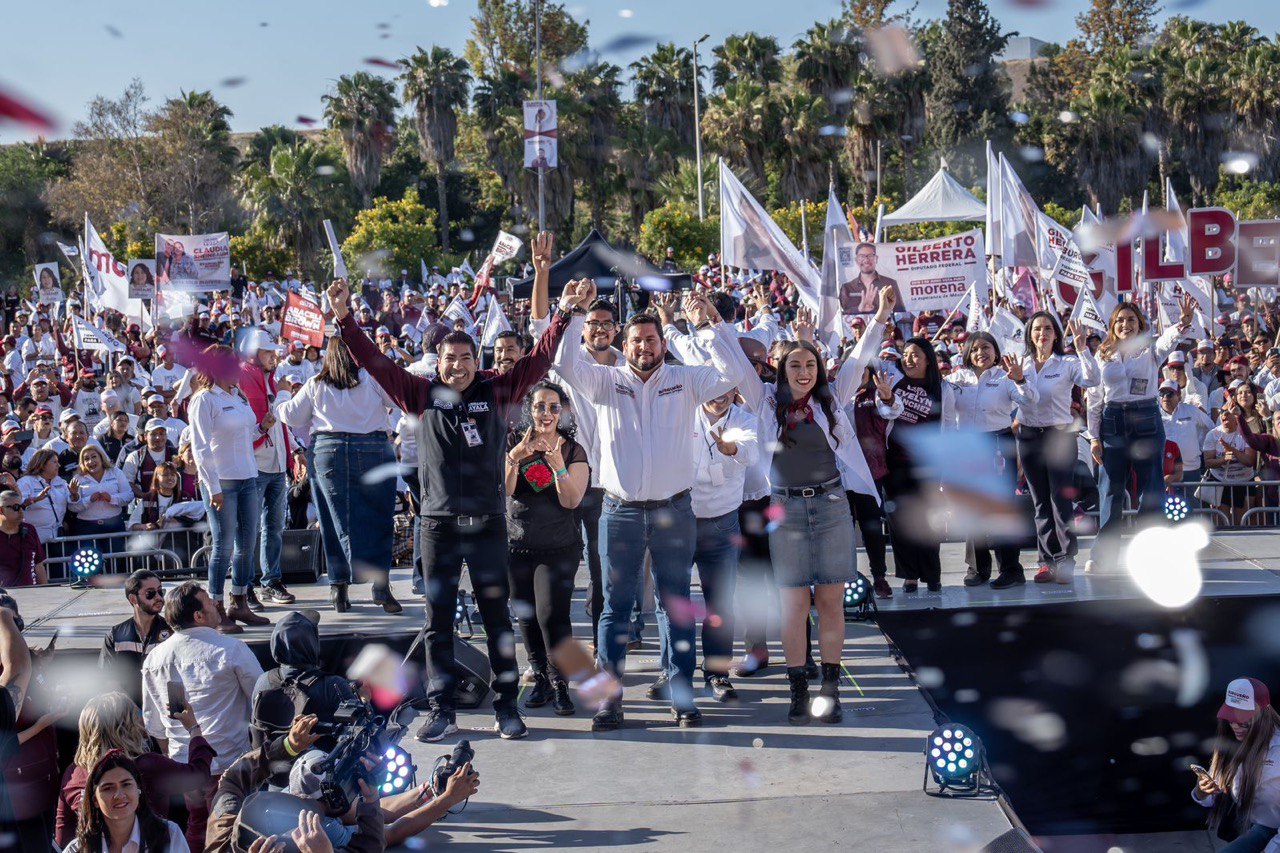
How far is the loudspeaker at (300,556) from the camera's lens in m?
9.21

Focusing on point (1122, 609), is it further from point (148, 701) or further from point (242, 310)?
point (242, 310)

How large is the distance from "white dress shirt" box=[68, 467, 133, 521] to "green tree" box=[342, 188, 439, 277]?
27.8m

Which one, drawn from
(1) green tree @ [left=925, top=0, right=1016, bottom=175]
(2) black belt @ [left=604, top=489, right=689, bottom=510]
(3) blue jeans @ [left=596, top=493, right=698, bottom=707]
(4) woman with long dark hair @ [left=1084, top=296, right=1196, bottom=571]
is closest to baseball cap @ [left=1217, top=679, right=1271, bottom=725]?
(4) woman with long dark hair @ [left=1084, top=296, right=1196, bottom=571]

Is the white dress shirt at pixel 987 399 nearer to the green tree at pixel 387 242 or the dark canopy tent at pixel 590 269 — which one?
the dark canopy tent at pixel 590 269

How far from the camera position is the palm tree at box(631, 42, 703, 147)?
49719 mm

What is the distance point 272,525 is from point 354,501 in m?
0.94

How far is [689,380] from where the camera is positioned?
6234mm

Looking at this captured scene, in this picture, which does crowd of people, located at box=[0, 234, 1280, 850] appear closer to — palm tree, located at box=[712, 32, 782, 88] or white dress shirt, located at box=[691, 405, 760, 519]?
white dress shirt, located at box=[691, 405, 760, 519]

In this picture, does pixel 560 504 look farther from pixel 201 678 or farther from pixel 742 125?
pixel 742 125

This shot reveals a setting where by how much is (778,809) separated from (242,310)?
20.7 metres

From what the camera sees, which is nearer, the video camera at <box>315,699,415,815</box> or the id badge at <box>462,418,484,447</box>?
the video camera at <box>315,699,415,815</box>

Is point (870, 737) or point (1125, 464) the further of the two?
point (1125, 464)

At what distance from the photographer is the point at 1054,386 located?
8242 mm

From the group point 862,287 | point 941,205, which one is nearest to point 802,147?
point 941,205
